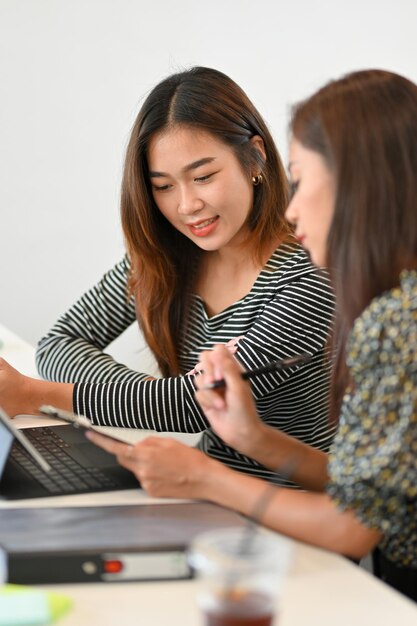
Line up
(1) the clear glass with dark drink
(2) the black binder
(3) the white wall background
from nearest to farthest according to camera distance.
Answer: (1) the clear glass with dark drink → (2) the black binder → (3) the white wall background

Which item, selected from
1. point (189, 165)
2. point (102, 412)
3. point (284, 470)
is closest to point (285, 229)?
point (189, 165)

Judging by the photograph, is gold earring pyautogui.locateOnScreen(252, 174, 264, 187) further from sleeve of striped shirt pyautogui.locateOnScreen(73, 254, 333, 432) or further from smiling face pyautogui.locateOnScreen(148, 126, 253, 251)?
sleeve of striped shirt pyautogui.locateOnScreen(73, 254, 333, 432)

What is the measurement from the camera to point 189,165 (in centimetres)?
178

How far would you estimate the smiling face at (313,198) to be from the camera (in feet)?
3.84

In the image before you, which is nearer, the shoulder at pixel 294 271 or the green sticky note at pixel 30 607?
the green sticky note at pixel 30 607

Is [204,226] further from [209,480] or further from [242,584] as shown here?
[242,584]

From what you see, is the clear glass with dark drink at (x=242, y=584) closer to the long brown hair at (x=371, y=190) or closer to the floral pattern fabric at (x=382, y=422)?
the floral pattern fabric at (x=382, y=422)

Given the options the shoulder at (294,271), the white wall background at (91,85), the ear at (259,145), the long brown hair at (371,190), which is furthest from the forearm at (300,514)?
the white wall background at (91,85)

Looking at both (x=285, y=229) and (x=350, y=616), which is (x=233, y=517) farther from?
(x=285, y=229)

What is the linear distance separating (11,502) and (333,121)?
621 millimetres

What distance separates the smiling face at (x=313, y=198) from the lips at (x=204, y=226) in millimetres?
586

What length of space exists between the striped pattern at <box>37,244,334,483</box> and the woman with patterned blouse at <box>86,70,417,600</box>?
→ 402 mm

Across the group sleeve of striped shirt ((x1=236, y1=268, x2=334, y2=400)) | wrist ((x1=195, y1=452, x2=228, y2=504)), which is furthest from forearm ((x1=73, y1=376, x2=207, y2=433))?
wrist ((x1=195, y1=452, x2=228, y2=504))

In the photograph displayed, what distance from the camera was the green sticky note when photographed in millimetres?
884
